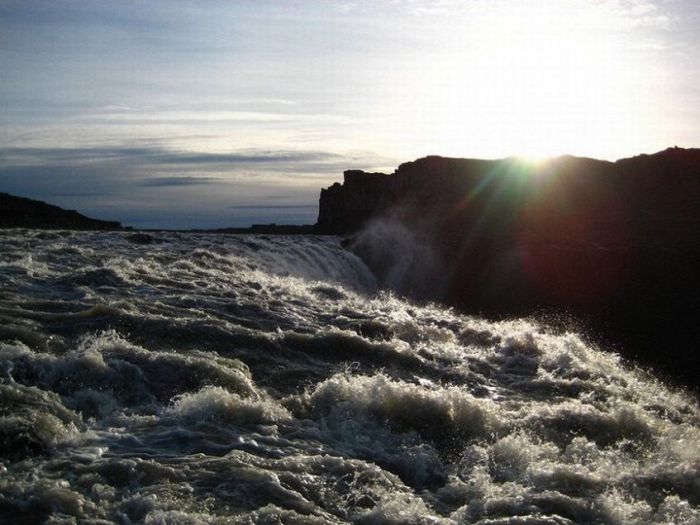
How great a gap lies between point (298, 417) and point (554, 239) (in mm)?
18576

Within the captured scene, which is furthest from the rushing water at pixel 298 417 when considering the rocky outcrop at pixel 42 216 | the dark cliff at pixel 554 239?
the rocky outcrop at pixel 42 216

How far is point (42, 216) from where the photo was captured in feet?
107

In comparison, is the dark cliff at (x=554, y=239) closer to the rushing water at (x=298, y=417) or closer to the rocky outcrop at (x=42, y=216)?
the rushing water at (x=298, y=417)

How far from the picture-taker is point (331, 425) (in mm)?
9172

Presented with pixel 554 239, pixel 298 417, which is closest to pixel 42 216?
pixel 554 239

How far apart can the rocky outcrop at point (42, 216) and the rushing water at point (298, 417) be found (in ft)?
48.8

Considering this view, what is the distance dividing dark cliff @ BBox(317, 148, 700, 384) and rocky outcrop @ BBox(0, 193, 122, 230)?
11.7 m

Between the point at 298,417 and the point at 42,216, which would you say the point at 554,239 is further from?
the point at 42,216

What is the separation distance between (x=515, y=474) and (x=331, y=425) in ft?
7.76

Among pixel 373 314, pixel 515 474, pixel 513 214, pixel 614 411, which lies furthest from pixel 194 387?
pixel 513 214

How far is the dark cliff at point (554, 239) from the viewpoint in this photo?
20.3 metres

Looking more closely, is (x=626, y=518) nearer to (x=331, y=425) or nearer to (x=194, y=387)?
(x=331, y=425)

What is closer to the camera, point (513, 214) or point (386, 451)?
point (386, 451)

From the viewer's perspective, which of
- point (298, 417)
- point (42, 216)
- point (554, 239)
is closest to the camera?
point (298, 417)
